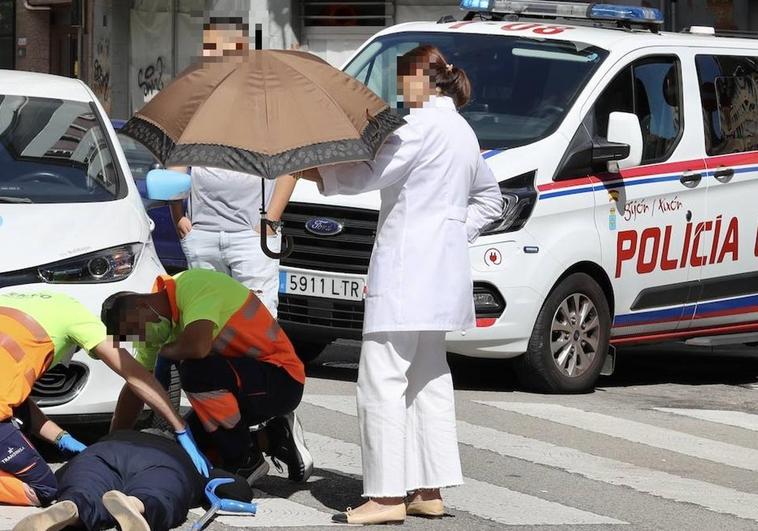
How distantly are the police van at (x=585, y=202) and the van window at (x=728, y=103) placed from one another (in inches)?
0.5

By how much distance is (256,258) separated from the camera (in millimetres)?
8062

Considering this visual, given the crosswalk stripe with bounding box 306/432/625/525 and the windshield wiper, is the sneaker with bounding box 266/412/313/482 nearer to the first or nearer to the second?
the crosswalk stripe with bounding box 306/432/625/525


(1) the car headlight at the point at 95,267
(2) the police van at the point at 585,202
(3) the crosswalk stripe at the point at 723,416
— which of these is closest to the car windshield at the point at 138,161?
(2) the police van at the point at 585,202

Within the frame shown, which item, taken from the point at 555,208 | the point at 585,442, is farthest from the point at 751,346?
the point at 585,442

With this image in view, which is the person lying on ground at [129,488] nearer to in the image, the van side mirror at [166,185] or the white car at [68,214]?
the white car at [68,214]

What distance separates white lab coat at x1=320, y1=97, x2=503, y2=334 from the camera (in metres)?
5.88

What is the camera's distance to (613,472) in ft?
23.8

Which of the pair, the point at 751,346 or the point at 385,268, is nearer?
the point at 385,268

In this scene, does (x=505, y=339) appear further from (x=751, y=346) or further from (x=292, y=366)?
(x=751, y=346)

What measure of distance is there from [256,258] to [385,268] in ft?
7.22

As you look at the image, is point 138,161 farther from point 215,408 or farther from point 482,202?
point 482,202

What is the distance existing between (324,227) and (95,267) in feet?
8.26

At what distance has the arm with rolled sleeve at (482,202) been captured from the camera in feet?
20.4

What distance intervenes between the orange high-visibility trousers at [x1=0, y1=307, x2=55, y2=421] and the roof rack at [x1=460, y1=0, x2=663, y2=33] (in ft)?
17.5
